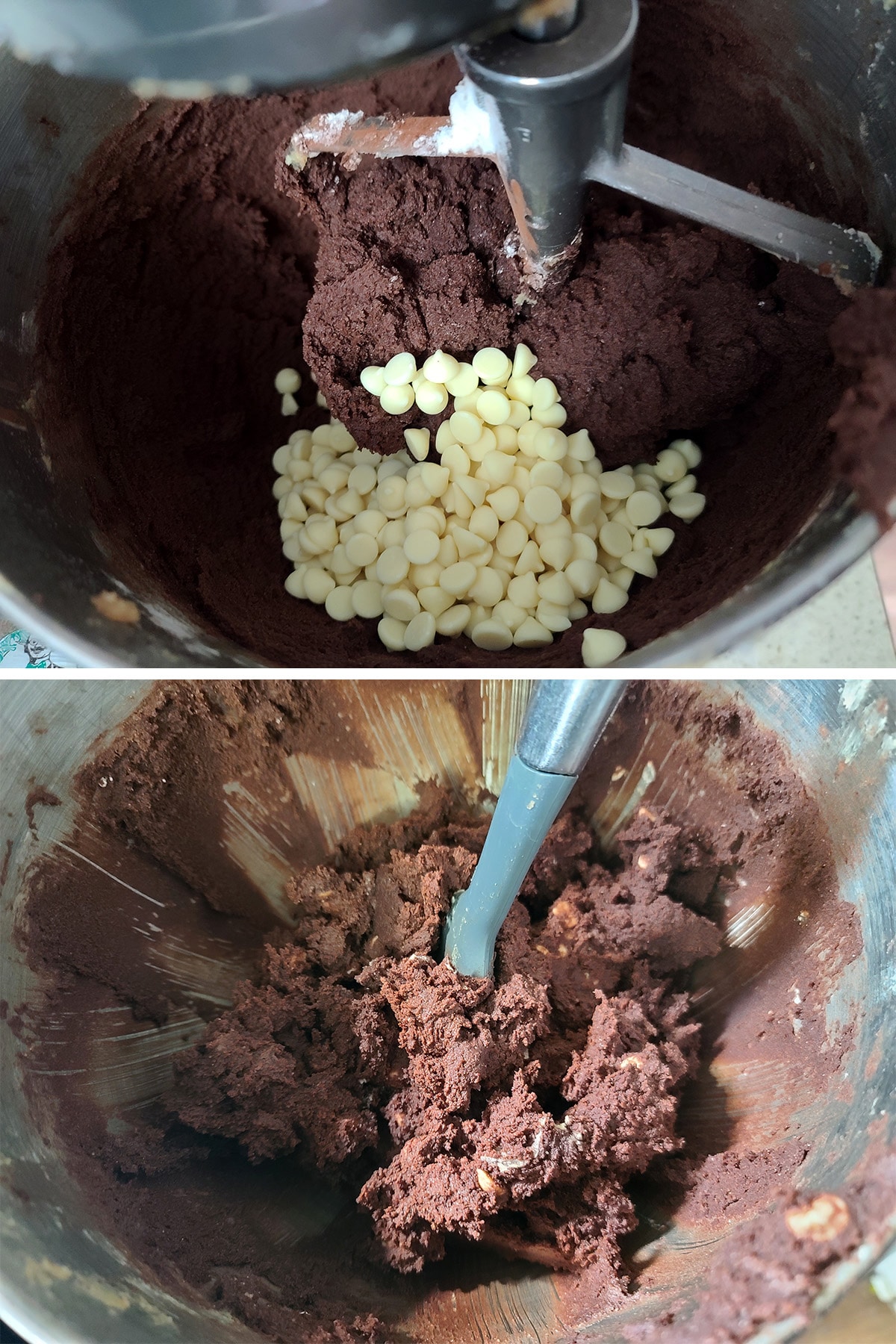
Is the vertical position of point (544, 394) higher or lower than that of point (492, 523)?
higher

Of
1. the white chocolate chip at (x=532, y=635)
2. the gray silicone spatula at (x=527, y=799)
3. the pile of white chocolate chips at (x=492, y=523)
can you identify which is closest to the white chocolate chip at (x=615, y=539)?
Result: the pile of white chocolate chips at (x=492, y=523)

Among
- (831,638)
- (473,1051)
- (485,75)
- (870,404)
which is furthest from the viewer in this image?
(831,638)

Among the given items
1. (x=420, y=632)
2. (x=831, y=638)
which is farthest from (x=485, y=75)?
(x=831, y=638)

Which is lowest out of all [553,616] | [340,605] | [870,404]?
[340,605]

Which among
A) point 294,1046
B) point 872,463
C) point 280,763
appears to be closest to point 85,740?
point 280,763

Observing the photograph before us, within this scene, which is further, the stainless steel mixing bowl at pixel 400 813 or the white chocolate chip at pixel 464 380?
the white chocolate chip at pixel 464 380

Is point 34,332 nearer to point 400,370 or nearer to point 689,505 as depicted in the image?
point 400,370

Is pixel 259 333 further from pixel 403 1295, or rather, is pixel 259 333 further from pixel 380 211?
pixel 403 1295

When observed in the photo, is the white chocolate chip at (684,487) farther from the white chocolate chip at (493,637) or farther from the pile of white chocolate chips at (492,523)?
the white chocolate chip at (493,637)
